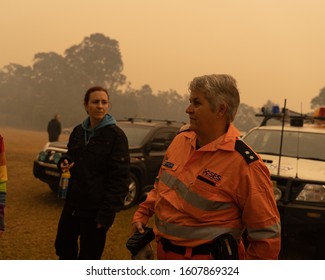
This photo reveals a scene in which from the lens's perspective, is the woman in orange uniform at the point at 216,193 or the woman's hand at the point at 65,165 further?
the woman's hand at the point at 65,165

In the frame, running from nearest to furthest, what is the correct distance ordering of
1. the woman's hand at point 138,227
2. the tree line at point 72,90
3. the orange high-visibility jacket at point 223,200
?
the orange high-visibility jacket at point 223,200
the woman's hand at point 138,227
the tree line at point 72,90

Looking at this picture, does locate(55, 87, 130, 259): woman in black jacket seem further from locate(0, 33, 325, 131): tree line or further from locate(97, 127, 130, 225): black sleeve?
locate(0, 33, 325, 131): tree line

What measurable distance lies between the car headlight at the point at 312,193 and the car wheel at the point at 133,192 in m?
3.13

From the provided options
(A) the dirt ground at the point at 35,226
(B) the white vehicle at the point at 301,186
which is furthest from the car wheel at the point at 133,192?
(B) the white vehicle at the point at 301,186

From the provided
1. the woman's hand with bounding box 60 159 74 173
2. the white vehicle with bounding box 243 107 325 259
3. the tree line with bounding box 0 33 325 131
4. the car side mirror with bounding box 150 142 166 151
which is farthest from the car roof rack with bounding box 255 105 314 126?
the tree line with bounding box 0 33 325 131

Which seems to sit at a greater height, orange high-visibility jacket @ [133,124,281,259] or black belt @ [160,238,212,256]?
orange high-visibility jacket @ [133,124,281,259]

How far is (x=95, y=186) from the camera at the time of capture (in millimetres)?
2803

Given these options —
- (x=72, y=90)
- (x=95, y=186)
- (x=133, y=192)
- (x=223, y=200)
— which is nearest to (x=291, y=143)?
(x=133, y=192)

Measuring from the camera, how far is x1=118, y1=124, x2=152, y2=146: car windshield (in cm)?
679

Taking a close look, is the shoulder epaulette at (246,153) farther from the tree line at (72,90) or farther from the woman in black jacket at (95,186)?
the tree line at (72,90)

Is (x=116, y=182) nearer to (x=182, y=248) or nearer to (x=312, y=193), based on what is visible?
(x=182, y=248)

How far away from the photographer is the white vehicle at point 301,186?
397 centimetres

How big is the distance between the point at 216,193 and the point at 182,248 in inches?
14.2
